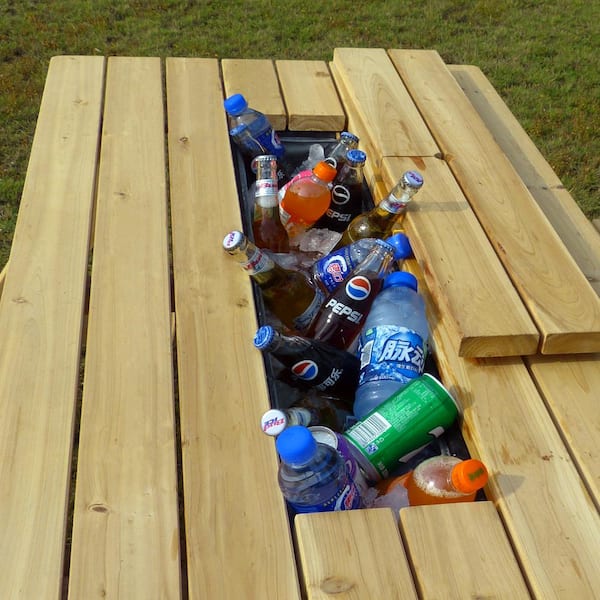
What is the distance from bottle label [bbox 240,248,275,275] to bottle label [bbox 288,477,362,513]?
1.89 ft

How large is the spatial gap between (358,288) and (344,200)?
1.44ft

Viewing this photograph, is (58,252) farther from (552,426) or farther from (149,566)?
(552,426)

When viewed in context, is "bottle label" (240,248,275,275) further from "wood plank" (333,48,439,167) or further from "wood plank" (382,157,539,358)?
"wood plank" (333,48,439,167)

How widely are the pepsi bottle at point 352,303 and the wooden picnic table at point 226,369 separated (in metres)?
0.10

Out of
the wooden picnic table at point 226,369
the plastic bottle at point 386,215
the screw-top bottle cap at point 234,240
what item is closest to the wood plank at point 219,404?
the wooden picnic table at point 226,369

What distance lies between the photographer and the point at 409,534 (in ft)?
4.02

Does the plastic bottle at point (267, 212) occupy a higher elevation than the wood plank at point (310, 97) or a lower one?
lower

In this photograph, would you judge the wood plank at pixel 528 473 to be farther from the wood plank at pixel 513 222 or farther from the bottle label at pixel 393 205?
the bottle label at pixel 393 205

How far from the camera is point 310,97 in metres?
2.41

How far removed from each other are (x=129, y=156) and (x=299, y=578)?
132 cm

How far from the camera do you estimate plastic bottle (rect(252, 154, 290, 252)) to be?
1926mm

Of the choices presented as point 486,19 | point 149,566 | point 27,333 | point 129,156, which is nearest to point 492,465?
point 149,566

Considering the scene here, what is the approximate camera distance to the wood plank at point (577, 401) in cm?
137

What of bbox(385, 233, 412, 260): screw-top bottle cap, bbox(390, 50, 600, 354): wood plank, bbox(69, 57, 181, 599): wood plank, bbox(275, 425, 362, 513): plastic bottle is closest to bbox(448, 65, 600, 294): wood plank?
bbox(390, 50, 600, 354): wood plank
